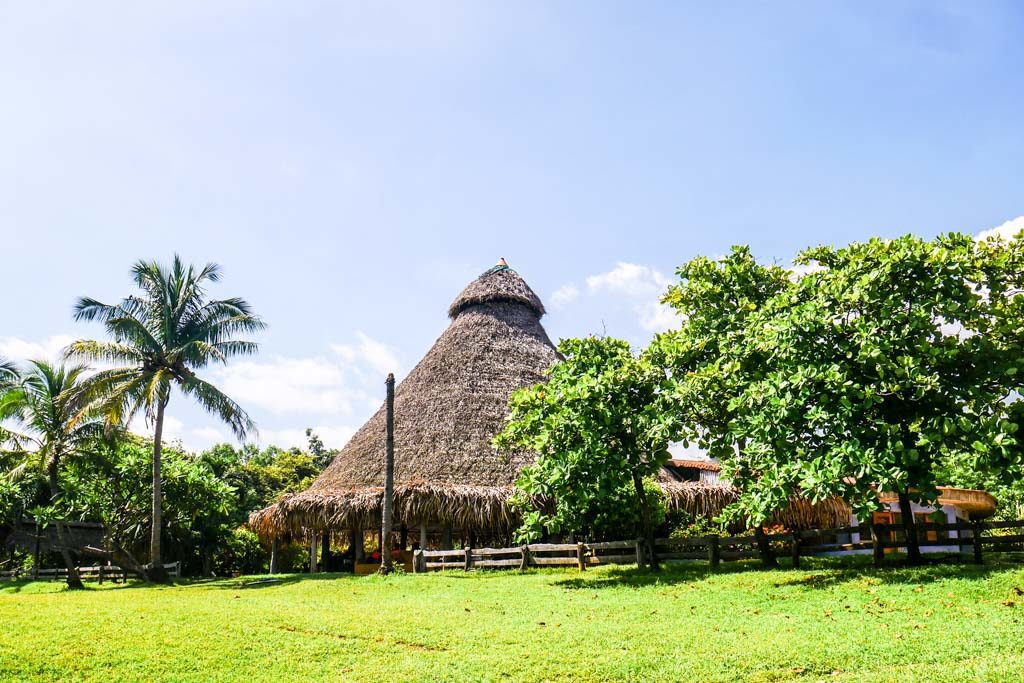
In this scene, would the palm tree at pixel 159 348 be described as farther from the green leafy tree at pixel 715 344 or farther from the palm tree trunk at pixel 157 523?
the green leafy tree at pixel 715 344

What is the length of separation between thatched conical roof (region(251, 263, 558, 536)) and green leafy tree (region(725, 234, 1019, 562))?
9188 millimetres

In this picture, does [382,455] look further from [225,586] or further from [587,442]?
[587,442]

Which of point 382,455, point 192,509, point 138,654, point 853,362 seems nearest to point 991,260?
point 853,362

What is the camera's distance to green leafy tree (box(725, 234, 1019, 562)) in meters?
12.4

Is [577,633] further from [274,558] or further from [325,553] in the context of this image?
[325,553]

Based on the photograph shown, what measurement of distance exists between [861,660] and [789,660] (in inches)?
27.4

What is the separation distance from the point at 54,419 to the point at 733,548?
1756 cm

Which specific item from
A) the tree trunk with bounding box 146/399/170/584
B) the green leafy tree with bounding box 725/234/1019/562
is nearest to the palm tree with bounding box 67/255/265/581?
the tree trunk with bounding box 146/399/170/584

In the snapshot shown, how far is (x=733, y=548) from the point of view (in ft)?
58.5

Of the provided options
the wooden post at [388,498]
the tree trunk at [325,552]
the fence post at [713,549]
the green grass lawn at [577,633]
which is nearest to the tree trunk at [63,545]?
the green grass lawn at [577,633]

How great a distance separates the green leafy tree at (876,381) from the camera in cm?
1242

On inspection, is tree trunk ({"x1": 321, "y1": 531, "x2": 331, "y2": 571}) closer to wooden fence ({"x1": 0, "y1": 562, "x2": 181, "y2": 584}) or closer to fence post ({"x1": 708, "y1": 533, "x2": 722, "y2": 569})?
wooden fence ({"x1": 0, "y1": 562, "x2": 181, "y2": 584})

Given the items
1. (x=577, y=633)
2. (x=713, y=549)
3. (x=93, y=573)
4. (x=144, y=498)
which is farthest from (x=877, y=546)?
(x=93, y=573)

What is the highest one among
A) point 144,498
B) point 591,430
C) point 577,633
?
point 591,430
